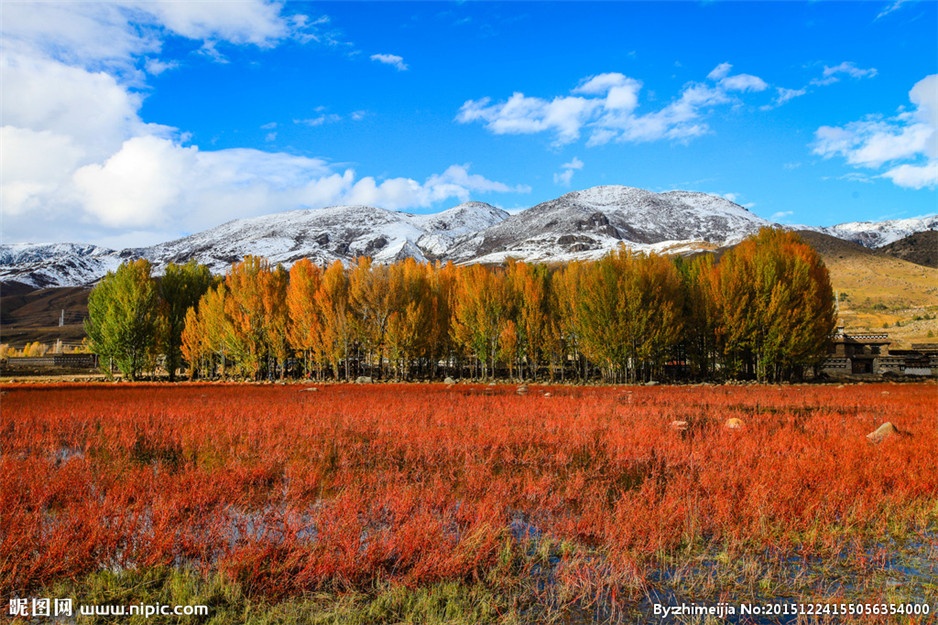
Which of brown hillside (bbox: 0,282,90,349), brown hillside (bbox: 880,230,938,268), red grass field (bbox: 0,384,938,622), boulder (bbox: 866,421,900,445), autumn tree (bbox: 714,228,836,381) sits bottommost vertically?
boulder (bbox: 866,421,900,445)

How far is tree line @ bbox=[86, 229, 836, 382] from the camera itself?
37.4 metres

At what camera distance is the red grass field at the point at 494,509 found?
214 inches

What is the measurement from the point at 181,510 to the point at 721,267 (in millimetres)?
40327

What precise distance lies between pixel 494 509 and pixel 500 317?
39639 mm

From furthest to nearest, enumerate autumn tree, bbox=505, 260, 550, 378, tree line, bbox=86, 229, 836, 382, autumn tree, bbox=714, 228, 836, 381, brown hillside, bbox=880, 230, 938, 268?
brown hillside, bbox=880, 230, 938, 268 → autumn tree, bbox=505, 260, 550, 378 → tree line, bbox=86, 229, 836, 382 → autumn tree, bbox=714, 228, 836, 381

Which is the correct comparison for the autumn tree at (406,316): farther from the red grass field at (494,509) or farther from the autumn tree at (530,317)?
the red grass field at (494,509)

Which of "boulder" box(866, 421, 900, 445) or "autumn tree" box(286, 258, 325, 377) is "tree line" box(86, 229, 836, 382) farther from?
"boulder" box(866, 421, 900, 445)

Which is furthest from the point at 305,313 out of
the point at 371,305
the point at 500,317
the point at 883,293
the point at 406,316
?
the point at 883,293

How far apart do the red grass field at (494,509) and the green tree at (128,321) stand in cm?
3520

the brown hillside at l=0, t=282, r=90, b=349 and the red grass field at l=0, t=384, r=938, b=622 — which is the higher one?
the brown hillside at l=0, t=282, r=90, b=349

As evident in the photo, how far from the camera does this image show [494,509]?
7.16 m

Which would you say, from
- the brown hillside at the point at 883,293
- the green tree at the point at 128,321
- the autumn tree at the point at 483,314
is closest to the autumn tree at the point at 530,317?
the autumn tree at the point at 483,314

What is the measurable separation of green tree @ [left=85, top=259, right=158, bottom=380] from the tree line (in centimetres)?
12

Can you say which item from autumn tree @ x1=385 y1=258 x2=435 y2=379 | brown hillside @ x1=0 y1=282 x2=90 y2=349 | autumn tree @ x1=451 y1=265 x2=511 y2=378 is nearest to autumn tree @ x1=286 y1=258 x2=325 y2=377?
autumn tree @ x1=385 y1=258 x2=435 y2=379
